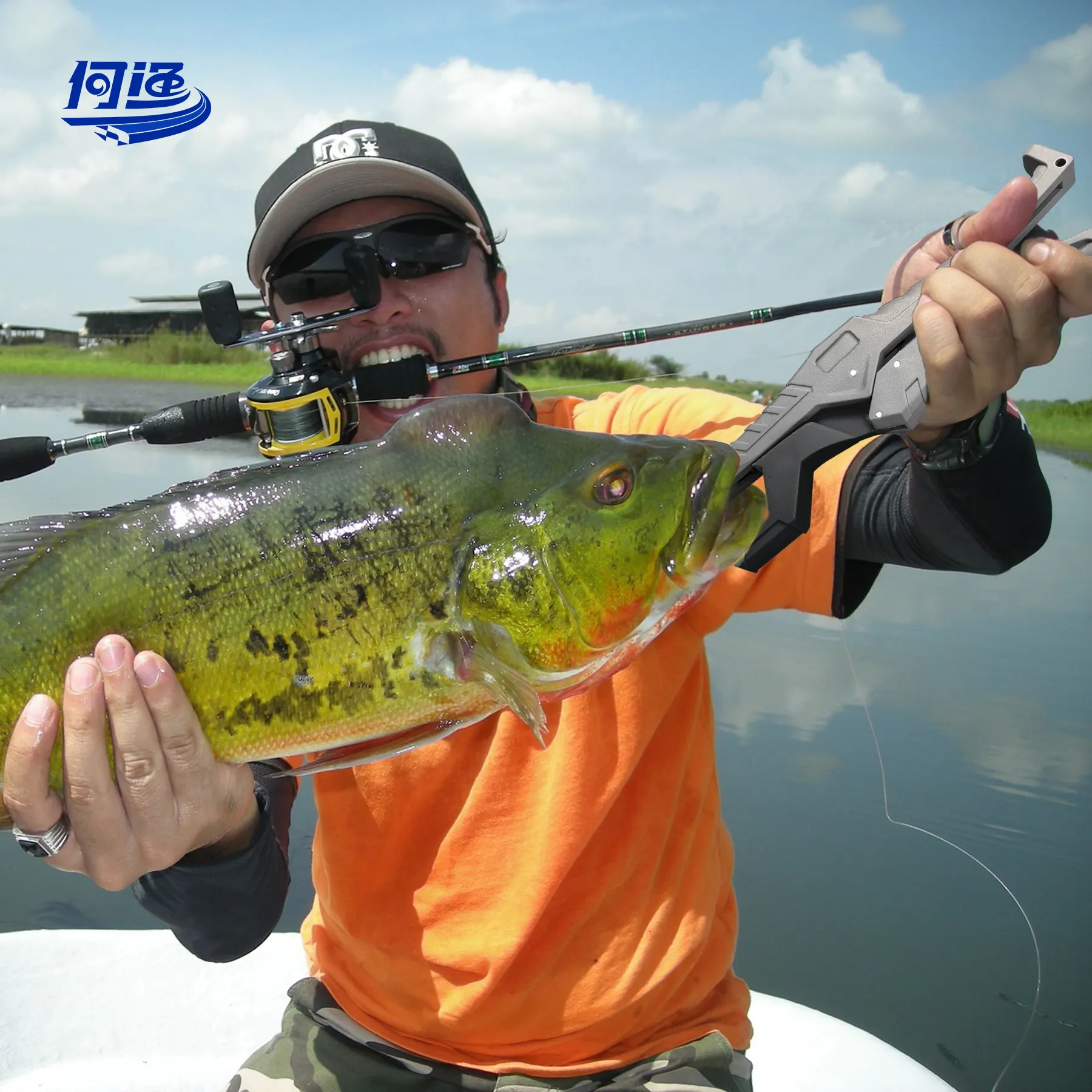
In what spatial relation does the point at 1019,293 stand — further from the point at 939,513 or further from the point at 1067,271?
the point at 939,513

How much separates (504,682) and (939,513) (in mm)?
1292

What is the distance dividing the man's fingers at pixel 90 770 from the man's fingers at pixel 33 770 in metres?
0.03

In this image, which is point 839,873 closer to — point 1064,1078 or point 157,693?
point 1064,1078

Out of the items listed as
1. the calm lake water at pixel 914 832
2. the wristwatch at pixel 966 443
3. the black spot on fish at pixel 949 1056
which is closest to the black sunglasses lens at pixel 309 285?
the wristwatch at pixel 966 443

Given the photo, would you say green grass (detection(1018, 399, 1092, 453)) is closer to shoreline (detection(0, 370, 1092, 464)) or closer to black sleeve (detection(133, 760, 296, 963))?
shoreline (detection(0, 370, 1092, 464))

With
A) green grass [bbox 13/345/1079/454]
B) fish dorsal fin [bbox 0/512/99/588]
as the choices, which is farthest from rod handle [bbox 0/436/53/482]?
green grass [bbox 13/345/1079/454]

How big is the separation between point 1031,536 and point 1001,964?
334cm

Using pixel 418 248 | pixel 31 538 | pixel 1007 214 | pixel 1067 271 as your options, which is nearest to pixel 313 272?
pixel 418 248

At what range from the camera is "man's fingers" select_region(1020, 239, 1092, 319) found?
65.8 inches

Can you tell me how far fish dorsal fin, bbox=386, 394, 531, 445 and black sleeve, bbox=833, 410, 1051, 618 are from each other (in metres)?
1.15

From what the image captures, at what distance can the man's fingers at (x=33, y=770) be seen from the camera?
1808mm

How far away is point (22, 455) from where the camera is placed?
3.40 meters

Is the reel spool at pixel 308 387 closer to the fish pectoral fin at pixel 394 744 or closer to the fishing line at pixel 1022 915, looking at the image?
the fish pectoral fin at pixel 394 744

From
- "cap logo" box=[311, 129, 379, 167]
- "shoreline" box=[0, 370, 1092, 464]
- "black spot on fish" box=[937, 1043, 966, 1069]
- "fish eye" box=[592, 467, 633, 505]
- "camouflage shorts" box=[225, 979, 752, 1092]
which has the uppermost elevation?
"shoreline" box=[0, 370, 1092, 464]
